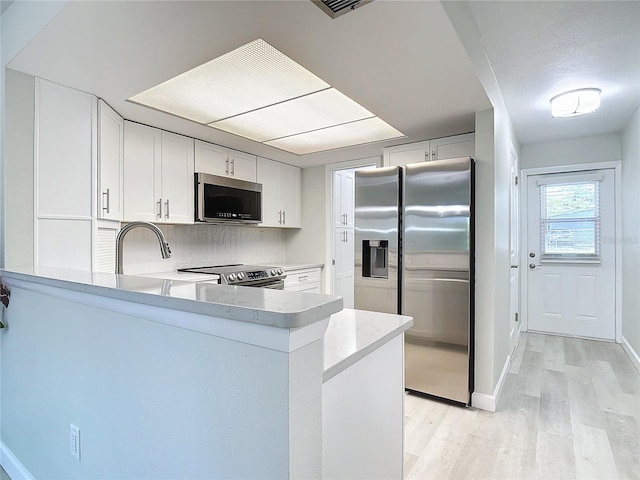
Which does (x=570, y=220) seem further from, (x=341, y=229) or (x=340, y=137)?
(x=340, y=137)

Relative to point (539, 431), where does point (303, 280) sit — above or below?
above

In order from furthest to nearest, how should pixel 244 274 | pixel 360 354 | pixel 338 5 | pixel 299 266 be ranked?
pixel 299 266 < pixel 244 274 < pixel 338 5 < pixel 360 354

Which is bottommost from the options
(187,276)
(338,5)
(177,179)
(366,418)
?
(366,418)

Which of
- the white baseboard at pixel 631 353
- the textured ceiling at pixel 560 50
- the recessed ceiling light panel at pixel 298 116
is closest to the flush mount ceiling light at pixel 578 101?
the textured ceiling at pixel 560 50

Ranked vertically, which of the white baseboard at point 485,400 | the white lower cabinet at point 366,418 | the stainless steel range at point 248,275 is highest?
the stainless steel range at point 248,275

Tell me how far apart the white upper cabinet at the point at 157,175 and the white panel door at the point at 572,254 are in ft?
13.6

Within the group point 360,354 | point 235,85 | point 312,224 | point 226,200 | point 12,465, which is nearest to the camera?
point 360,354

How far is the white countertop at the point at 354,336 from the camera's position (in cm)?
96

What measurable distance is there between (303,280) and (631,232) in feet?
11.2

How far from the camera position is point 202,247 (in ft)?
12.0

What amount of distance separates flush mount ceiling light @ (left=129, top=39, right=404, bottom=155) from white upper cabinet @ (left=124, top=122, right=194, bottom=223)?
1.41ft

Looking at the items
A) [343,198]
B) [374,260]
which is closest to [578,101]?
[374,260]

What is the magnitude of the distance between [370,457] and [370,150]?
299 centimetres

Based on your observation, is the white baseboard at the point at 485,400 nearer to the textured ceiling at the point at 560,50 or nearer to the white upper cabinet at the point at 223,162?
the textured ceiling at the point at 560,50
